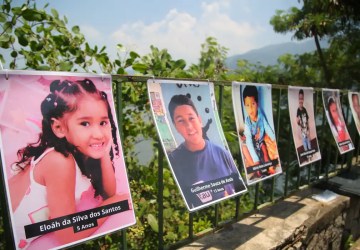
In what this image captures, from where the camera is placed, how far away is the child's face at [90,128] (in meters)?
1.37

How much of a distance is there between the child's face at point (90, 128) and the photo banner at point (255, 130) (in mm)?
1060

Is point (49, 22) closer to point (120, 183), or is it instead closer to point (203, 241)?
point (120, 183)

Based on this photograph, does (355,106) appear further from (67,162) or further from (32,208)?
(32,208)

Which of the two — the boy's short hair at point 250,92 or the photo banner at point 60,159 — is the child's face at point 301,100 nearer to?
the boy's short hair at point 250,92

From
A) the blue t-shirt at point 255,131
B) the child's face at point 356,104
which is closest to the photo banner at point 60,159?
the blue t-shirt at point 255,131

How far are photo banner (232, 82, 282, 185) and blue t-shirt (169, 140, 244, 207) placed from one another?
0.91 ft

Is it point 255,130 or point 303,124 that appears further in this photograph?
point 303,124

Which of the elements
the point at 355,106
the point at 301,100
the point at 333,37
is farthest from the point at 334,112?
the point at 333,37

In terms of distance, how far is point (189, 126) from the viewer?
1.85m

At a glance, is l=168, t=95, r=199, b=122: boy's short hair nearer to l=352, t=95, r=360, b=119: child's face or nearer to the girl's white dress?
the girl's white dress

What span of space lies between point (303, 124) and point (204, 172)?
157 cm

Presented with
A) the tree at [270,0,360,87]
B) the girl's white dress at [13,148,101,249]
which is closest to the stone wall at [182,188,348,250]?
the girl's white dress at [13,148,101,249]

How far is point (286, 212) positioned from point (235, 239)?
784 mm

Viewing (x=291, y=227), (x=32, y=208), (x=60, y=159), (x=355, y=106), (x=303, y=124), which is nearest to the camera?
(x=32, y=208)
